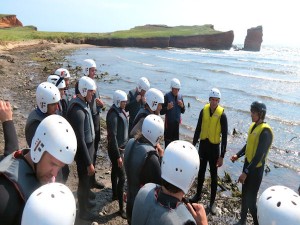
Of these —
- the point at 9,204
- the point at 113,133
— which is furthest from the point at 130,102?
the point at 9,204

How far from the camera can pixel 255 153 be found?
6.81 m

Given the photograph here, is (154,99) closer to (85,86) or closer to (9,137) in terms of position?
(85,86)

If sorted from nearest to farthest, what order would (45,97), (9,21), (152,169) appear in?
(152,169) → (45,97) → (9,21)

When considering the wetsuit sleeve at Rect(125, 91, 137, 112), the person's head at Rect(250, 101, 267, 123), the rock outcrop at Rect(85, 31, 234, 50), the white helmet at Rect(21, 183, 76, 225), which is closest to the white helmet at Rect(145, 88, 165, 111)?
the person's head at Rect(250, 101, 267, 123)

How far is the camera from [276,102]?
989 inches

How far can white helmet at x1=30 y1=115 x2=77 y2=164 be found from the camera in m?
3.12

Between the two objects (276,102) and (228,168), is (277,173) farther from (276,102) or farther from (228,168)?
(276,102)

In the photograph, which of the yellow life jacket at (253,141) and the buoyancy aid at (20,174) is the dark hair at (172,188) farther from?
the yellow life jacket at (253,141)

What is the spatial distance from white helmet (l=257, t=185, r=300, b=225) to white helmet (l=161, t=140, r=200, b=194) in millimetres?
741

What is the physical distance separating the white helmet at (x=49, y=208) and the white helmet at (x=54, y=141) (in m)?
→ 0.76

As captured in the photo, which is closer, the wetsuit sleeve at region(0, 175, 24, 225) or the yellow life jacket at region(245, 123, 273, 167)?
the wetsuit sleeve at region(0, 175, 24, 225)

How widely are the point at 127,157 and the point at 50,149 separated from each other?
74.2 inches

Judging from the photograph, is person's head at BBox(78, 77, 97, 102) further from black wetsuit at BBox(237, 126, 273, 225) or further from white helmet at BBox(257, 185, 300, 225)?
white helmet at BBox(257, 185, 300, 225)

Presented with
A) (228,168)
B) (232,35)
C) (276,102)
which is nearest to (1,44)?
(276,102)
